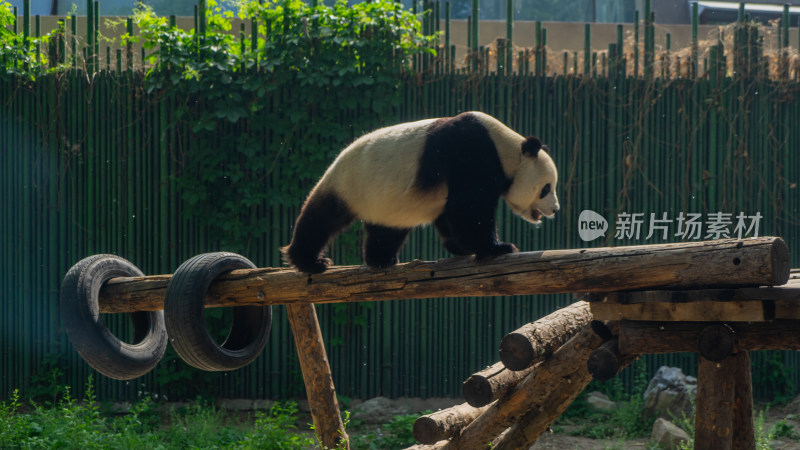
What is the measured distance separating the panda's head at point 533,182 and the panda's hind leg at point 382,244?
697 mm

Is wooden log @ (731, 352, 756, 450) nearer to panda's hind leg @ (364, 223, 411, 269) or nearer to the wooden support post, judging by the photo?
panda's hind leg @ (364, 223, 411, 269)

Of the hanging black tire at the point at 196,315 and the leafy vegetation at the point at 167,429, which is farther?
the leafy vegetation at the point at 167,429

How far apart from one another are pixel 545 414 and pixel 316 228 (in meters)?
1.79

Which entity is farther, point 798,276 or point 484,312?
point 484,312

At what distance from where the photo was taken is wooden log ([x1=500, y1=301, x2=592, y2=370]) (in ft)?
13.2

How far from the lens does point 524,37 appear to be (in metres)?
10.3

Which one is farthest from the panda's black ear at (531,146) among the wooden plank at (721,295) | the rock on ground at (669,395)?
the rock on ground at (669,395)

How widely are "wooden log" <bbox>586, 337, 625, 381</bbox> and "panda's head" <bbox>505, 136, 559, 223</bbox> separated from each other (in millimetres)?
907

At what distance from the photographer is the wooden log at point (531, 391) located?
14.0ft

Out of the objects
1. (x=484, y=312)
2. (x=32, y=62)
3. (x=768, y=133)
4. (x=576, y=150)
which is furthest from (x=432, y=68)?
(x=32, y=62)

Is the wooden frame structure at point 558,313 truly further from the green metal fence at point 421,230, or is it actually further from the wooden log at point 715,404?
the green metal fence at point 421,230

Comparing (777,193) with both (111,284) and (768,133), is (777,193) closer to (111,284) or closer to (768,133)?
(768,133)

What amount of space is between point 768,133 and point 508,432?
5.09 meters

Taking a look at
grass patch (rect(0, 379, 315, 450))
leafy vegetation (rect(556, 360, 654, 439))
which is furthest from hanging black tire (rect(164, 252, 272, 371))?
leafy vegetation (rect(556, 360, 654, 439))
